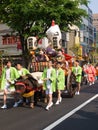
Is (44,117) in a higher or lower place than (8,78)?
lower

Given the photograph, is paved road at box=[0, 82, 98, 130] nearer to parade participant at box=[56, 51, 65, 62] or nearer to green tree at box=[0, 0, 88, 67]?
parade participant at box=[56, 51, 65, 62]

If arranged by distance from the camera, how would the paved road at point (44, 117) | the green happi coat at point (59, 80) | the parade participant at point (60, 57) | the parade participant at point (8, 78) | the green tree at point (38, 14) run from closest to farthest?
the paved road at point (44, 117) → the parade participant at point (8, 78) → the green happi coat at point (59, 80) → the parade participant at point (60, 57) → the green tree at point (38, 14)

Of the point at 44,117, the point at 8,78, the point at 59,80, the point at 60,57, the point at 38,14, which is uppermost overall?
the point at 38,14

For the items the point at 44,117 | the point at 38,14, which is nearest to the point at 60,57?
the point at 44,117

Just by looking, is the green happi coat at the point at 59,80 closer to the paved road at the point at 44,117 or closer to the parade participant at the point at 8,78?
the paved road at the point at 44,117

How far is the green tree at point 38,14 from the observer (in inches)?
1335

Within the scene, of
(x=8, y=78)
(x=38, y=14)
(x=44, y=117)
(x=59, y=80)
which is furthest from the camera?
(x=38, y=14)

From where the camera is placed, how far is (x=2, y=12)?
3600 centimetres

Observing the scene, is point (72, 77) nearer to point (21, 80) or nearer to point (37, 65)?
point (37, 65)

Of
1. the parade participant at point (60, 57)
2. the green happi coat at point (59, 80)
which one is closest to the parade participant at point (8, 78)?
the green happi coat at point (59, 80)

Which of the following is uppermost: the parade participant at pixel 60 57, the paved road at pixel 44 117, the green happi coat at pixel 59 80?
the parade participant at pixel 60 57

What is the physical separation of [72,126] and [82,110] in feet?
11.4

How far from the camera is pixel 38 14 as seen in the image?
34.0 metres

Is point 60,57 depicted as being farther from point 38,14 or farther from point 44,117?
point 38,14
